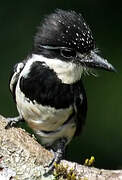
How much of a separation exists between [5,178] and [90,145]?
320cm

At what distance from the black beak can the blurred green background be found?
2262mm

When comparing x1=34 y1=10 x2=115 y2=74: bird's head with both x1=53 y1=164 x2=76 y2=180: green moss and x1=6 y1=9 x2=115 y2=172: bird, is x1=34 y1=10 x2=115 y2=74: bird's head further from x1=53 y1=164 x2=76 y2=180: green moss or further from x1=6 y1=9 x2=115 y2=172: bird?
x1=53 y1=164 x2=76 y2=180: green moss


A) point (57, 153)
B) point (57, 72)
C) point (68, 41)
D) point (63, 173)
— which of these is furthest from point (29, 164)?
point (68, 41)

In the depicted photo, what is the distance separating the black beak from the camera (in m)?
4.91

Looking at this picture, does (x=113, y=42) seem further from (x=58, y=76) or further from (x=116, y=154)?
(x=58, y=76)

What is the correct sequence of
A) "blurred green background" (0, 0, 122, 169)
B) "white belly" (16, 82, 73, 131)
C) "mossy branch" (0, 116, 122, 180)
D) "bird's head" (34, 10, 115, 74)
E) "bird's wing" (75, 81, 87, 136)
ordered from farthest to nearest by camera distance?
1. "blurred green background" (0, 0, 122, 169)
2. "bird's wing" (75, 81, 87, 136)
3. "white belly" (16, 82, 73, 131)
4. "bird's head" (34, 10, 115, 74)
5. "mossy branch" (0, 116, 122, 180)

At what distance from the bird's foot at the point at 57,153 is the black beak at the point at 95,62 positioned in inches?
24.5

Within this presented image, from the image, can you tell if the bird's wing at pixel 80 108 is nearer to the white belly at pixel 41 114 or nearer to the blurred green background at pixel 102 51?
the white belly at pixel 41 114

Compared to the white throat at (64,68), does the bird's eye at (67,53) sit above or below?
above

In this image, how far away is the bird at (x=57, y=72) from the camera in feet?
15.9

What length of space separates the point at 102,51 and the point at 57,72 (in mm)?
2512

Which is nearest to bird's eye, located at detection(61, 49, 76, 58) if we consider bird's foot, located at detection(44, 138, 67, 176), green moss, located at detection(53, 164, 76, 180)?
bird's foot, located at detection(44, 138, 67, 176)

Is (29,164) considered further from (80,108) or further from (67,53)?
(80,108)

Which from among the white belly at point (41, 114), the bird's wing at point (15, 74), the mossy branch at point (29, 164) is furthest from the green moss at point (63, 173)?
the bird's wing at point (15, 74)
